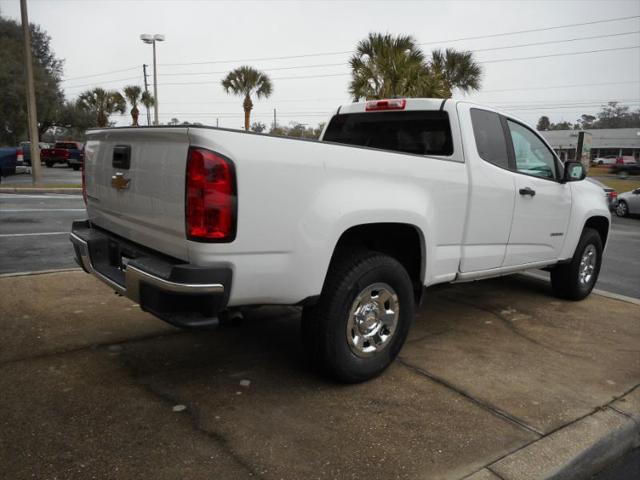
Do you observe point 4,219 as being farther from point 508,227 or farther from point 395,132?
point 508,227

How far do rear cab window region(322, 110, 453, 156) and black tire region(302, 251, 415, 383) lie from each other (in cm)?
128

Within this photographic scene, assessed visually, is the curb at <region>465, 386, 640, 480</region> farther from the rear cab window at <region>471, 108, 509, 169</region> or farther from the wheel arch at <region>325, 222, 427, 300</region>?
the rear cab window at <region>471, 108, 509, 169</region>

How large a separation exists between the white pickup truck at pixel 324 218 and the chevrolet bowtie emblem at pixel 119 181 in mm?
15

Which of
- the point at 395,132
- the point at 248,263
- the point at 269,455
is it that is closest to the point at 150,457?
the point at 269,455

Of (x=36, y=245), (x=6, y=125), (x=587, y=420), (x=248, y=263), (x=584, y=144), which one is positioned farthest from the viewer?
(x=6, y=125)

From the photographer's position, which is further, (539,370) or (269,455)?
(539,370)

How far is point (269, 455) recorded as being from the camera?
251 cm

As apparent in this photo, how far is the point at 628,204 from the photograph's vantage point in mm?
17734

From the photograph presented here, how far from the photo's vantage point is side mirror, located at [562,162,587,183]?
4.93 metres

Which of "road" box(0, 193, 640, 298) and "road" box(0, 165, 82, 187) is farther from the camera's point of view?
"road" box(0, 165, 82, 187)

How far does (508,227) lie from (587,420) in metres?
1.71

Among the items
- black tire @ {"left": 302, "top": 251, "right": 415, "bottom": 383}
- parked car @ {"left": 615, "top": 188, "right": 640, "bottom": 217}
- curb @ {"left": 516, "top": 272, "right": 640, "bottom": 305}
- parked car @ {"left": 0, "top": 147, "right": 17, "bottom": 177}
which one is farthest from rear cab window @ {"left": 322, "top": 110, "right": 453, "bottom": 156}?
parked car @ {"left": 0, "top": 147, "right": 17, "bottom": 177}

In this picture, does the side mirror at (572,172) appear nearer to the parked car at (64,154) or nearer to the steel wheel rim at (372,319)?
the steel wheel rim at (372,319)

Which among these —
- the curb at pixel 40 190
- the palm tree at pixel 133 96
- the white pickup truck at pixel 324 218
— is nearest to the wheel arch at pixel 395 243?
the white pickup truck at pixel 324 218
